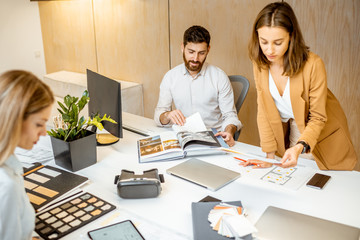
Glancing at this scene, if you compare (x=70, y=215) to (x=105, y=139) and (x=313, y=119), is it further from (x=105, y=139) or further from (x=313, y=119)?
(x=313, y=119)

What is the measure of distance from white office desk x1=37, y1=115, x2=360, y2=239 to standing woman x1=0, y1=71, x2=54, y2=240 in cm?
19

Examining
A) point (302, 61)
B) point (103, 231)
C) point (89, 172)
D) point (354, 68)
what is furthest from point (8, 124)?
point (354, 68)

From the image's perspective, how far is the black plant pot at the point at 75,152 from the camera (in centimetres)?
148

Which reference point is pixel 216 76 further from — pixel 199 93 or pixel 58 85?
pixel 58 85

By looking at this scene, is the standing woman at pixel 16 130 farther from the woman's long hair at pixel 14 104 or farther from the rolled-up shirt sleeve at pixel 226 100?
the rolled-up shirt sleeve at pixel 226 100

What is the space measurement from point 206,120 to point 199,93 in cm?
21

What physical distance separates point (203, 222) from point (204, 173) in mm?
378

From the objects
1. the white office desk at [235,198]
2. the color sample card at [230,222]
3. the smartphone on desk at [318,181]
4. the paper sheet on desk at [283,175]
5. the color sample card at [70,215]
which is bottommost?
the white office desk at [235,198]

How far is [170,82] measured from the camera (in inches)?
97.3

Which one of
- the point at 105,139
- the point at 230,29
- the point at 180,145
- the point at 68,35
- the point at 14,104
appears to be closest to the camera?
the point at 14,104

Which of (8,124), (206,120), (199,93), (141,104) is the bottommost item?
(141,104)

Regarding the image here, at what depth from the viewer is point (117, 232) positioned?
1.05 m

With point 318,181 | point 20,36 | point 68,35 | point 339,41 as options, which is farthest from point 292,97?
point 20,36

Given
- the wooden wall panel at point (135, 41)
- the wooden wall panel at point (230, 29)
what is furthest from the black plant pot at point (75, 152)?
the wooden wall panel at point (135, 41)
